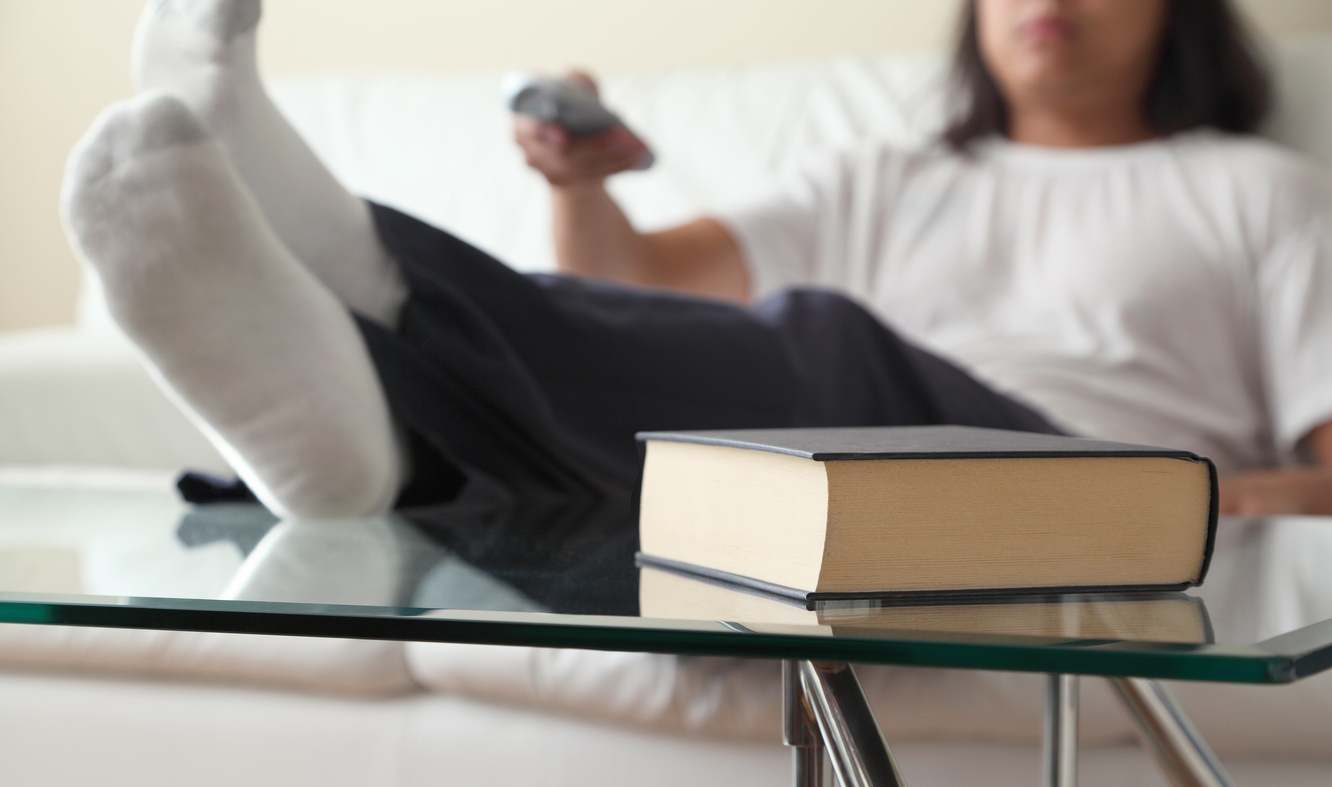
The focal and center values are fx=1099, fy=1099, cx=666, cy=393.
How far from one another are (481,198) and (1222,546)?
100cm

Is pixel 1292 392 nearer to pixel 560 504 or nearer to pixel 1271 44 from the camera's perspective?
pixel 1271 44

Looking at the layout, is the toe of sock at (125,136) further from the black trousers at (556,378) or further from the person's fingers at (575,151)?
the person's fingers at (575,151)

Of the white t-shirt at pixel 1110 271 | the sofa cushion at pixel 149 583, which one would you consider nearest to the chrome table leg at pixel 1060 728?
the sofa cushion at pixel 149 583

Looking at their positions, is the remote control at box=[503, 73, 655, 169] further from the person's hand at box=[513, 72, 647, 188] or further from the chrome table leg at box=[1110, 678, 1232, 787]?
the chrome table leg at box=[1110, 678, 1232, 787]

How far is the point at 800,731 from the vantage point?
380 mm

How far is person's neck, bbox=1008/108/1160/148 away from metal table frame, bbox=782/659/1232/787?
872 mm

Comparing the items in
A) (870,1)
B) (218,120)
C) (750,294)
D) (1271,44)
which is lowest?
(750,294)

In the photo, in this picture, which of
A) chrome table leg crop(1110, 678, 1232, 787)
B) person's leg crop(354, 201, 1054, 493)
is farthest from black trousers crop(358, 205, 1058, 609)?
chrome table leg crop(1110, 678, 1232, 787)

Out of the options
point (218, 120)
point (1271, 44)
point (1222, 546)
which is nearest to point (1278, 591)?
point (1222, 546)

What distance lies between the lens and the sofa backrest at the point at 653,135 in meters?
1.27

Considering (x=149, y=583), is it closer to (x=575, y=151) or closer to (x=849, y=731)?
(x=849, y=731)

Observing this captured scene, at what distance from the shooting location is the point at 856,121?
4.19 ft

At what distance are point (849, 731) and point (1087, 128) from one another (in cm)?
104

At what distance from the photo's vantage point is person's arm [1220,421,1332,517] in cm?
75
